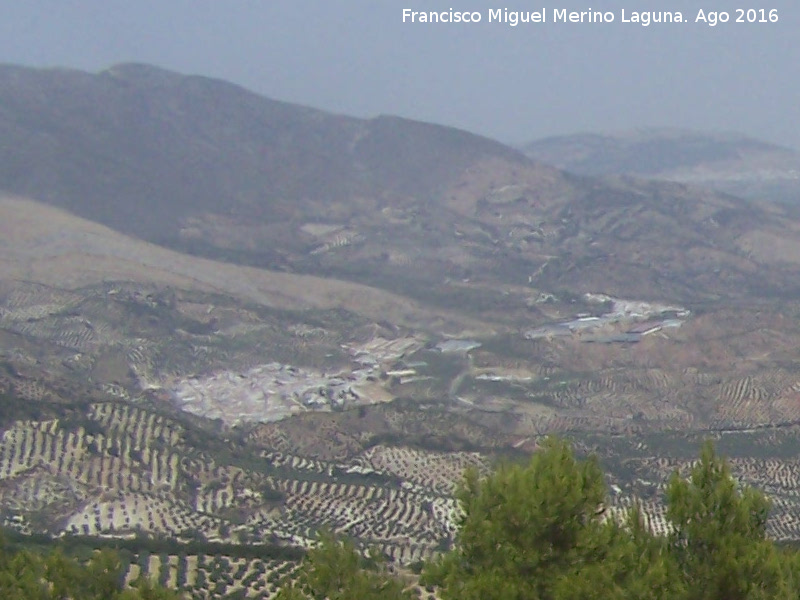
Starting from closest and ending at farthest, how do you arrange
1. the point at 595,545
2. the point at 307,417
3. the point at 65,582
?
1. the point at 595,545
2. the point at 65,582
3. the point at 307,417

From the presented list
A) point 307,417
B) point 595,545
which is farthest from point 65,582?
point 307,417

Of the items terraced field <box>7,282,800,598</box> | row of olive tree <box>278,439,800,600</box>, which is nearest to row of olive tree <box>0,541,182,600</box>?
row of olive tree <box>278,439,800,600</box>

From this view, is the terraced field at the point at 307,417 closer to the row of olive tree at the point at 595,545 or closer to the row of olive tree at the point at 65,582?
the row of olive tree at the point at 595,545

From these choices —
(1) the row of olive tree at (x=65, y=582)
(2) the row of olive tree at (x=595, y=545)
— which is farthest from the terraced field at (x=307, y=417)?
(1) the row of olive tree at (x=65, y=582)

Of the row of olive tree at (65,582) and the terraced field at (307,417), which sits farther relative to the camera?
the terraced field at (307,417)

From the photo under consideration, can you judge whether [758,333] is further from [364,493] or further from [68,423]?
[68,423]

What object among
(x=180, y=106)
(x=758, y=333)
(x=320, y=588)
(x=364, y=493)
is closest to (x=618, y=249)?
(x=758, y=333)

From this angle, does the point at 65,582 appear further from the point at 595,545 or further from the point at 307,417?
Result: the point at 307,417

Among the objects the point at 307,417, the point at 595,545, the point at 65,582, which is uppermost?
the point at 595,545
